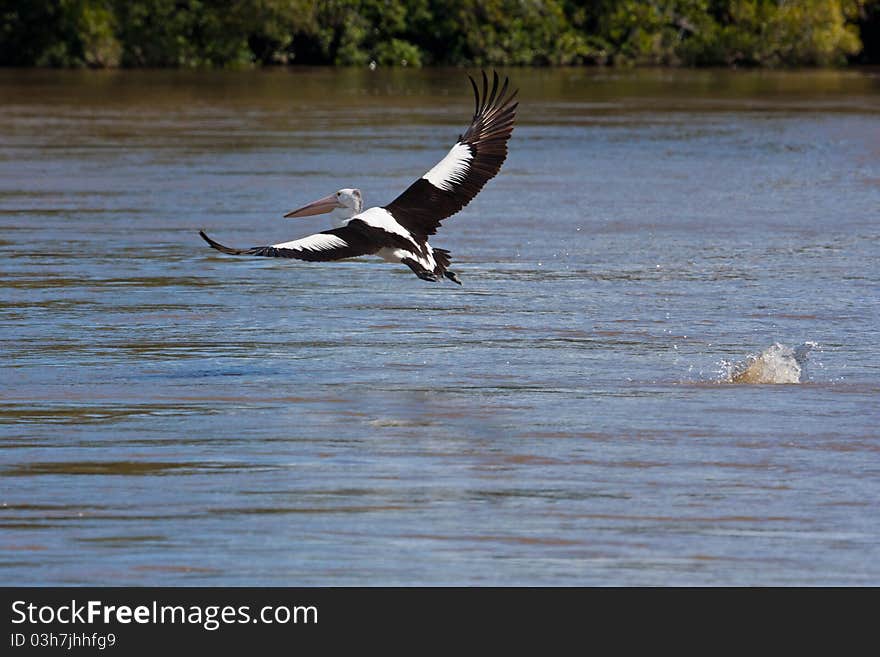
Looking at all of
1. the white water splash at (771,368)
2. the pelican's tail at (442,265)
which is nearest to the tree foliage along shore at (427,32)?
the pelican's tail at (442,265)

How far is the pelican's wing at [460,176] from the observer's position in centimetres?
923

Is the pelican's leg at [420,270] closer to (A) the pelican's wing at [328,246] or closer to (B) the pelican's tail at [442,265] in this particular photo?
(B) the pelican's tail at [442,265]

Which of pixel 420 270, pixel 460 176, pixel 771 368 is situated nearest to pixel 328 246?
pixel 420 270

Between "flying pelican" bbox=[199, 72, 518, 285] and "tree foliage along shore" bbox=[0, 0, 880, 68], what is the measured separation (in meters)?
35.6

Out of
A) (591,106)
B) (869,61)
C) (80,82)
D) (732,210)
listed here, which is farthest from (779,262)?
(869,61)

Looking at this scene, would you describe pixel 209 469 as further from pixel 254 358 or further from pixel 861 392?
pixel 861 392

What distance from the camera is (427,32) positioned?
4844 cm

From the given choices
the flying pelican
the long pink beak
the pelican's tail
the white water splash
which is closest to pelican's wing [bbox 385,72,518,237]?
the flying pelican

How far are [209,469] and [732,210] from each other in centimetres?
968

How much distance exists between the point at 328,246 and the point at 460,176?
140cm

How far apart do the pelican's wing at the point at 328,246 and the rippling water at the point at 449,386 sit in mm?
621

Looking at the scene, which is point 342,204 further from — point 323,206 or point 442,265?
point 442,265
